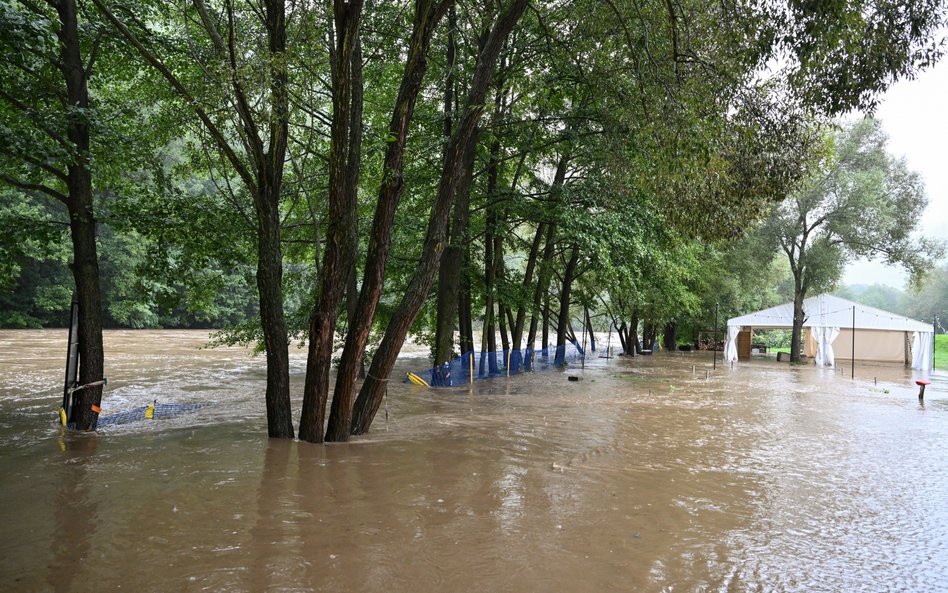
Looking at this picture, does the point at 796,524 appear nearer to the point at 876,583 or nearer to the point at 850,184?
the point at 876,583

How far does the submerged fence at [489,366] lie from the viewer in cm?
1644

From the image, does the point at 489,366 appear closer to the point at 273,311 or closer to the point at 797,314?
the point at 273,311

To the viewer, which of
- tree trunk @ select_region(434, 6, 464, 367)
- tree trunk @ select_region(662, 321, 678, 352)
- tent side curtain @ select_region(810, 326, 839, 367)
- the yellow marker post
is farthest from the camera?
tree trunk @ select_region(662, 321, 678, 352)

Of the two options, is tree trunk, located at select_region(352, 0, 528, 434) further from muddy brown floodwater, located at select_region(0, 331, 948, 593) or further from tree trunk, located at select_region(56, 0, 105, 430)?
tree trunk, located at select_region(56, 0, 105, 430)

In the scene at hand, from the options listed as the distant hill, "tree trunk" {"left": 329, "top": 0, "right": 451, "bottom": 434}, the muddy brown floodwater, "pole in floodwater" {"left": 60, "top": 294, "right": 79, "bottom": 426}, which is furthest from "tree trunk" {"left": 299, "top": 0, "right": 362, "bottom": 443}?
the distant hill

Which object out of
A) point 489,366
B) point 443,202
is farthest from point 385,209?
point 489,366

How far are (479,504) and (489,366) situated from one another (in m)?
13.4

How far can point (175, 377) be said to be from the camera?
19250 mm

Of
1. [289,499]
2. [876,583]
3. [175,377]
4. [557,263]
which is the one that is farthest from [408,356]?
[876,583]

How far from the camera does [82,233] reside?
8.85 metres

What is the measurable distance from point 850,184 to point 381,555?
102 ft

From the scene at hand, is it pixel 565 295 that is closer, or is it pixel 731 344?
pixel 565 295

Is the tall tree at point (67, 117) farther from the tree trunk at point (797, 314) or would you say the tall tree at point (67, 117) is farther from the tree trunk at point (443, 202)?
the tree trunk at point (797, 314)

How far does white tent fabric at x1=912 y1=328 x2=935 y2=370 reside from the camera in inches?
1151
